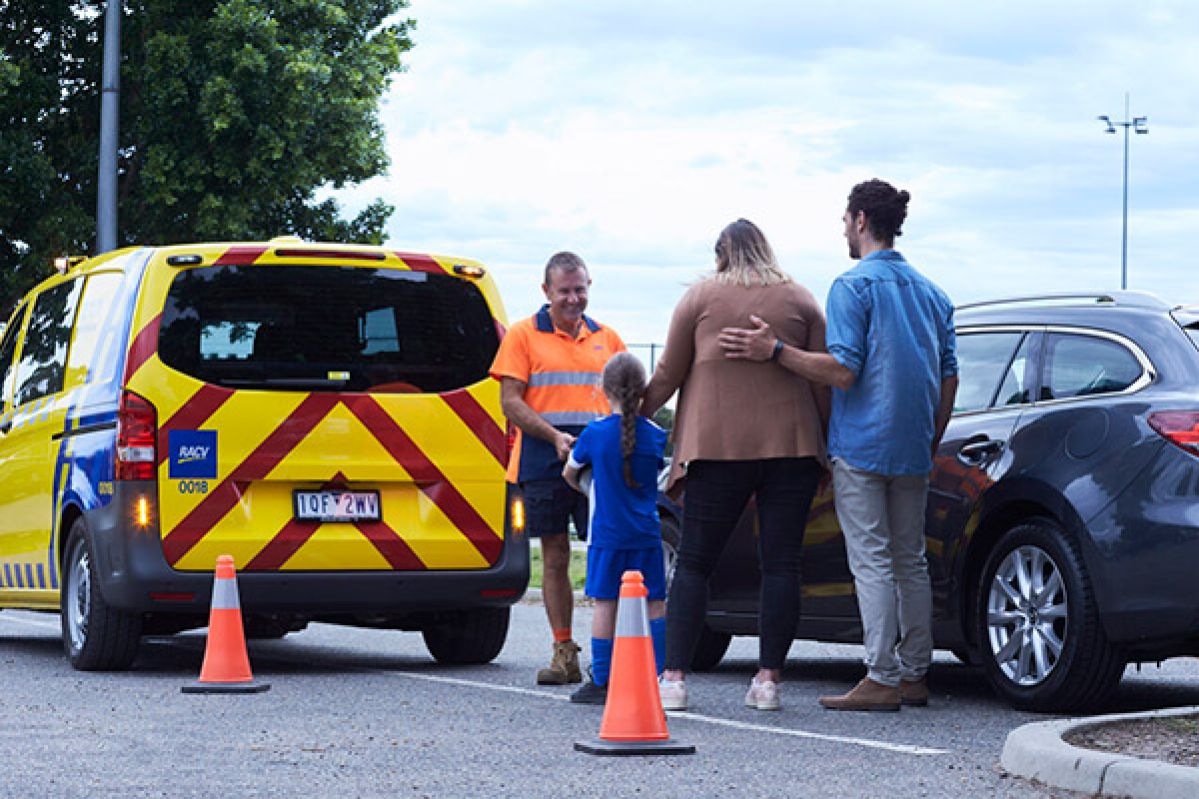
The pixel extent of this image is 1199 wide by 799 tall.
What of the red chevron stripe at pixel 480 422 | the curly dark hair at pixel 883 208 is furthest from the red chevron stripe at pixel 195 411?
the curly dark hair at pixel 883 208

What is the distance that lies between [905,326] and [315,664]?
405 centimetres

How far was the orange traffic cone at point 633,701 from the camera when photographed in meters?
6.94

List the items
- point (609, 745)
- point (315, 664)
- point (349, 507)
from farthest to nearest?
point (315, 664)
point (349, 507)
point (609, 745)

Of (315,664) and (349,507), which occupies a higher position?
(349,507)

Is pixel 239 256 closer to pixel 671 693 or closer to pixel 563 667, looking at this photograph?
pixel 563 667

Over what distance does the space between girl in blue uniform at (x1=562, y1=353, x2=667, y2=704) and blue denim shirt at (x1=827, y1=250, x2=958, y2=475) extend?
76 centimetres

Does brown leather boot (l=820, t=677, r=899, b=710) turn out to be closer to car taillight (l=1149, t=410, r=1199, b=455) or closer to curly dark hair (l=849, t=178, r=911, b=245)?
car taillight (l=1149, t=410, r=1199, b=455)

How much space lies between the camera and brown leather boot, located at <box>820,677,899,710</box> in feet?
27.0

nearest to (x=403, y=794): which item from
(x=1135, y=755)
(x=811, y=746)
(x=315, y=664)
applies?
(x=811, y=746)

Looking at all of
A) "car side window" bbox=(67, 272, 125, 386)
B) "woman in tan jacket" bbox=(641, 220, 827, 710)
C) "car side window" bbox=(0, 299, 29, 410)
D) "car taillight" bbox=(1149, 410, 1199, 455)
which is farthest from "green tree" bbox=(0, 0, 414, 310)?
"car taillight" bbox=(1149, 410, 1199, 455)

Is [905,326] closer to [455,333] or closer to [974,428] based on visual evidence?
[974,428]

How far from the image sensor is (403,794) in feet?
20.1

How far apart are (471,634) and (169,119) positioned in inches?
604

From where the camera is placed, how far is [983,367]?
28.9 feet
